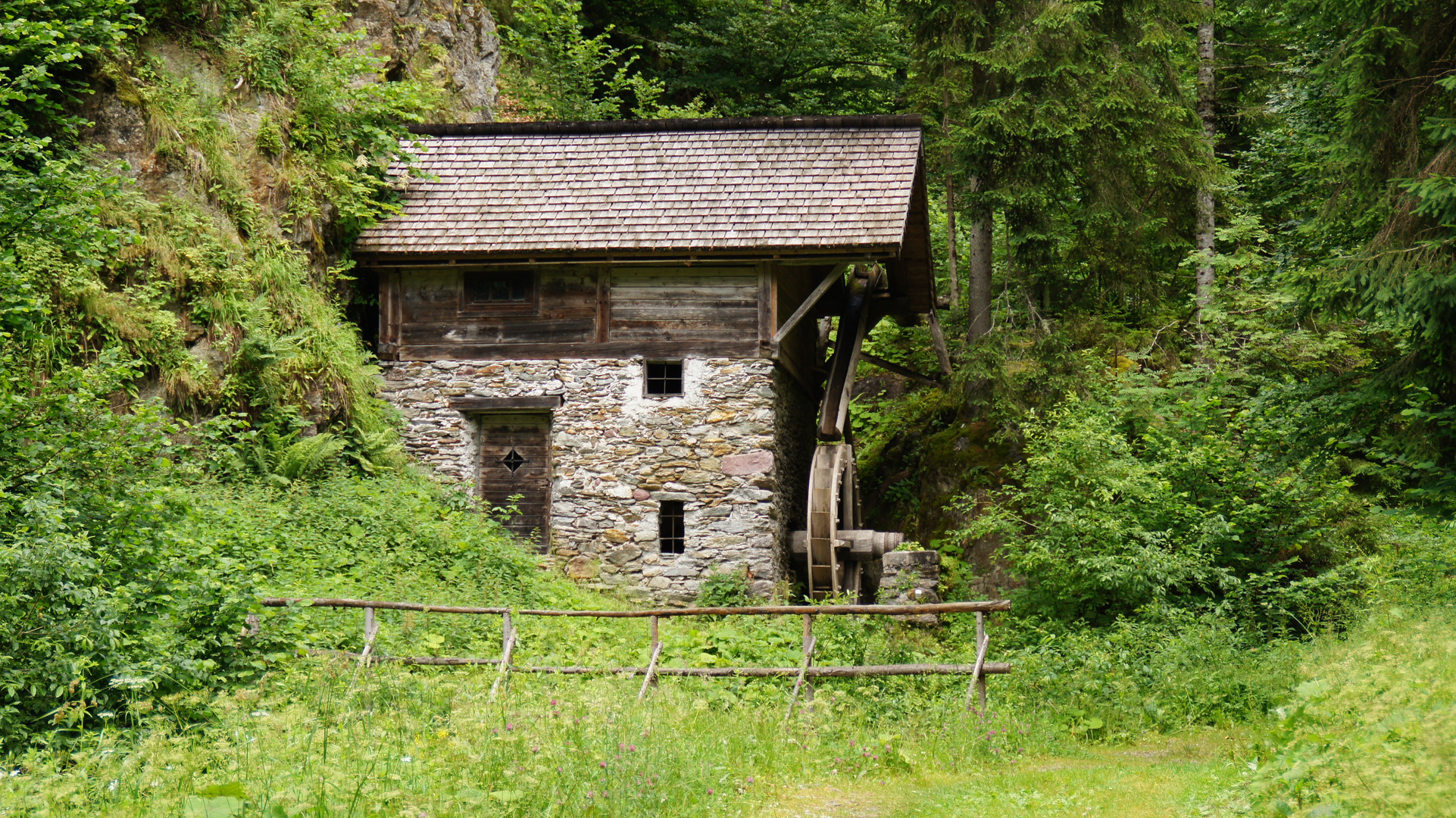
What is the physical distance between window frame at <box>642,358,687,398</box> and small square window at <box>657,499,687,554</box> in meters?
1.30

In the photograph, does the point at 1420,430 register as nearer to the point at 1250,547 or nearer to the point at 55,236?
the point at 1250,547

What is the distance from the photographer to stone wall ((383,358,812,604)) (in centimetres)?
1302

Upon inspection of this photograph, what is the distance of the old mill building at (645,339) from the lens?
13.1 metres

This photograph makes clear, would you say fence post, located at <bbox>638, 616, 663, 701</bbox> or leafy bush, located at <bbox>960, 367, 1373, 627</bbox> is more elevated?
leafy bush, located at <bbox>960, 367, 1373, 627</bbox>

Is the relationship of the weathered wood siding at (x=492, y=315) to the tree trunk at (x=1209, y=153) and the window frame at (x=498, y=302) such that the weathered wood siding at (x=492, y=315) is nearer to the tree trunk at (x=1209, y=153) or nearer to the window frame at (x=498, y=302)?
the window frame at (x=498, y=302)

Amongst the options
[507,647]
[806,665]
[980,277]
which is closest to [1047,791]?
[806,665]

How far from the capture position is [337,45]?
550 inches

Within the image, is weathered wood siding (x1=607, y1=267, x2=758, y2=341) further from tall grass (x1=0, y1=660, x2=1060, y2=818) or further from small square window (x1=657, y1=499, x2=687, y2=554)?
tall grass (x1=0, y1=660, x2=1060, y2=818)

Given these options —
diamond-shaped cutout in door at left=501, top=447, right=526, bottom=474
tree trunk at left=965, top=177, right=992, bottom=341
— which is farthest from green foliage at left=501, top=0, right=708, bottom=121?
diamond-shaped cutout in door at left=501, top=447, right=526, bottom=474

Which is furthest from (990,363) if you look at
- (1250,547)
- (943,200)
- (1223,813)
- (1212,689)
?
(1223,813)

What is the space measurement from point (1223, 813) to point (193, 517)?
20.0 feet

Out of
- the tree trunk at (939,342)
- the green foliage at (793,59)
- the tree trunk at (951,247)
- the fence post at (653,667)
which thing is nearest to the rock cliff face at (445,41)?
the green foliage at (793,59)

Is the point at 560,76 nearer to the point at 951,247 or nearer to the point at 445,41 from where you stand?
the point at 445,41

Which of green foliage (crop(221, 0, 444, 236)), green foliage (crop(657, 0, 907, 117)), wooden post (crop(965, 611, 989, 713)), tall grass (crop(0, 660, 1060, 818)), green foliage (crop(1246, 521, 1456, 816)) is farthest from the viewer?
green foliage (crop(657, 0, 907, 117))
